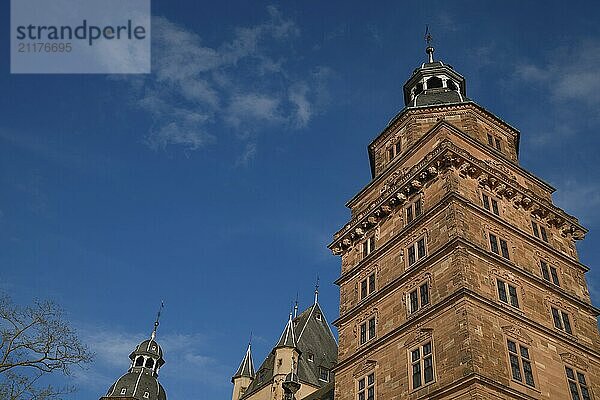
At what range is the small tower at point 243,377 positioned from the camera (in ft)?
203

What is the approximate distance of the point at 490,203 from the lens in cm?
3159

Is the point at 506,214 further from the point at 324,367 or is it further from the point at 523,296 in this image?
the point at 324,367

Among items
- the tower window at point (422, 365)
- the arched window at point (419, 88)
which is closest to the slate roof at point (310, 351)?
the arched window at point (419, 88)

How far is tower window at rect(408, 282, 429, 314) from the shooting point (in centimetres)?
2802

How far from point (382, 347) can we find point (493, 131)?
16.8 metres

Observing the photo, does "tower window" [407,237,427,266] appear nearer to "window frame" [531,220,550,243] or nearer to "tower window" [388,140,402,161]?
"window frame" [531,220,550,243]

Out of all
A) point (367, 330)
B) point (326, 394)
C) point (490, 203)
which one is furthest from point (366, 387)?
point (326, 394)

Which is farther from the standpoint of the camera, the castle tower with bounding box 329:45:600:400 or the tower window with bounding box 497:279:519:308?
the tower window with bounding box 497:279:519:308

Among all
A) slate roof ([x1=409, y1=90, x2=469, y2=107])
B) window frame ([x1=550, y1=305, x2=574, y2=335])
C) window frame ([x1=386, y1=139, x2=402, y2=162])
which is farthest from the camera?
slate roof ([x1=409, y1=90, x2=469, y2=107])

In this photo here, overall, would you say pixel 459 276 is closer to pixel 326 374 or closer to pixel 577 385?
pixel 577 385

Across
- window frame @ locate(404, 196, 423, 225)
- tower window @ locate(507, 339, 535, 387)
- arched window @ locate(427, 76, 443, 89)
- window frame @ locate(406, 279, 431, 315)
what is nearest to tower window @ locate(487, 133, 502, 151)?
arched window @ locate(427, 76, 443, 89)

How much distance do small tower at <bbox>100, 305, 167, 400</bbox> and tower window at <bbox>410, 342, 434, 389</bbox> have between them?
53.2 metres

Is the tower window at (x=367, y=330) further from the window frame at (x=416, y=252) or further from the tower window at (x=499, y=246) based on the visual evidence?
the tower window at (x=499, y=246)

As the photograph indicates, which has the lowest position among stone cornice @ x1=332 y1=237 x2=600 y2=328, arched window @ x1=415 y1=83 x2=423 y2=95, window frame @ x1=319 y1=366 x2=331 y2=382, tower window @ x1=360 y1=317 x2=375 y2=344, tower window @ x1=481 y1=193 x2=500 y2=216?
tower window @ x1=360 y1=317 x2=375 y2=344
